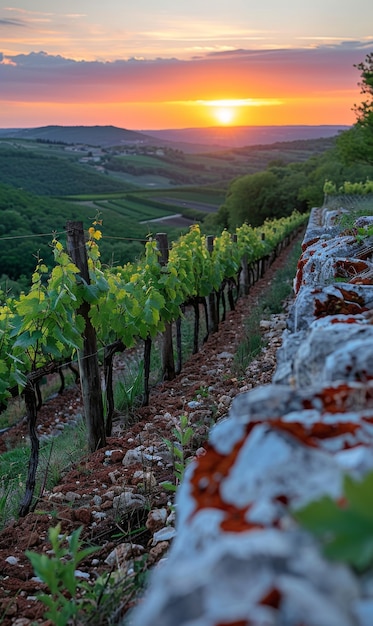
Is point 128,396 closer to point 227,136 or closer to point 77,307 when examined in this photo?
point 77,307

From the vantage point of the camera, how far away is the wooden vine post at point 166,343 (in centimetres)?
920

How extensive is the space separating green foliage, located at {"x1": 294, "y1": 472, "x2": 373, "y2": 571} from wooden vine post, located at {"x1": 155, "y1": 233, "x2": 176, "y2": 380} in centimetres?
816

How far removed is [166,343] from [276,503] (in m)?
8.16

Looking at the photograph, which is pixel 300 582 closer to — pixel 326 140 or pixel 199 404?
pixel 199 404

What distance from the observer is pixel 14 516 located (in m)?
5.16

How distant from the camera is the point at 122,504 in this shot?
4.29 m

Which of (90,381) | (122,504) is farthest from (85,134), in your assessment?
(122,504)

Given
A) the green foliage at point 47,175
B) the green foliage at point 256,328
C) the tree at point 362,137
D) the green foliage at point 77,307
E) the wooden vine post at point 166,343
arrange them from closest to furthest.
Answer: the green foliage at point 77,307 → the green foliage at point 256,328 → the wooden vine post at point 166,343 → the tree at point 362,137 → the green foliage at point 47,175

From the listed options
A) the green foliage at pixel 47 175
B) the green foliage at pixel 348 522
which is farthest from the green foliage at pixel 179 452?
the green foliage at pixel 47 175

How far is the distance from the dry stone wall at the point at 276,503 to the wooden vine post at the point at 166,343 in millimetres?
7406

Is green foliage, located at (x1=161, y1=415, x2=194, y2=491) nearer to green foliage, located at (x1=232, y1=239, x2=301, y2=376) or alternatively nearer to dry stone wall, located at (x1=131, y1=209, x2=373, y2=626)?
dry stone wall, located at (x1=131, y1=209, x2=373, y2=626)

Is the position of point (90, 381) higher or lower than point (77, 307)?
lower

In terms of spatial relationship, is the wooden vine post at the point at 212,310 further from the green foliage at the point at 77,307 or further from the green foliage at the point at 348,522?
the green foliage at the point at 348,522

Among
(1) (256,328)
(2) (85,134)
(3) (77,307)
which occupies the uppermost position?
(2) (85,134)
